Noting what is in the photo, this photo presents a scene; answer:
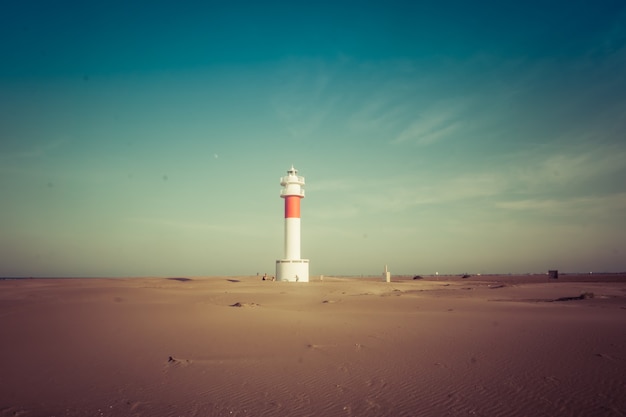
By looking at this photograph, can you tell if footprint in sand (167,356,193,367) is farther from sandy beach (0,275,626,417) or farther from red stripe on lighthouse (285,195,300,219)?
red stripe on lighthouse (285,195,300,219)

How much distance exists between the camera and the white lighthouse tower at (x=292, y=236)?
3759 cm

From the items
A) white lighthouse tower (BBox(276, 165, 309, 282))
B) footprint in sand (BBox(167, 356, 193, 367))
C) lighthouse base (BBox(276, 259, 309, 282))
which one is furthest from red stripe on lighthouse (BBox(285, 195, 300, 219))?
footprint in sand (BBox(167, 356, 193, 367))

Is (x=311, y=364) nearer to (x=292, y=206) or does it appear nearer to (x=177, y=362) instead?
(x=177, y=362)

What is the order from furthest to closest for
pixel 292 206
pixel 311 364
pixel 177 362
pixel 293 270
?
pixel 292 206 < pixel 293 270 < pixel 177 362 < pixel 311 364

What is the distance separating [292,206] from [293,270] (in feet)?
20.4

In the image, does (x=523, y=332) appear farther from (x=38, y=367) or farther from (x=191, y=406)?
(x=38, y=367)

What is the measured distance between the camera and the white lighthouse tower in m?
37.6

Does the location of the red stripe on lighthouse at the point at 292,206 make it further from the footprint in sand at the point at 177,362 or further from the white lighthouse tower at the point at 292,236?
the footprint in sand at the point at 177,362

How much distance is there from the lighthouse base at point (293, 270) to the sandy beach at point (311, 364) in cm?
2373

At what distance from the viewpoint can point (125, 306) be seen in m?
15.6

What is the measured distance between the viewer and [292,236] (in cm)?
3828

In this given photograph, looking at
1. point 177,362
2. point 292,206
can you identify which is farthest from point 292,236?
point 177,362

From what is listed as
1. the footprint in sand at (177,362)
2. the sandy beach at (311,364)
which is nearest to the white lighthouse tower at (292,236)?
the sandy beach at (311,364)

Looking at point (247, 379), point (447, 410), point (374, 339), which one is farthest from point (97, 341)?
point (447, 410)
